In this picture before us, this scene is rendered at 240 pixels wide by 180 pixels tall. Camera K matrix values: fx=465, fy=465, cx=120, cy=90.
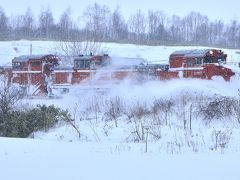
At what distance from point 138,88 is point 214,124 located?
395 inches

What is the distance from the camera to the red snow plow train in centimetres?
2533

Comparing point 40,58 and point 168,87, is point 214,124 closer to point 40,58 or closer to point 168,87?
point 168,87

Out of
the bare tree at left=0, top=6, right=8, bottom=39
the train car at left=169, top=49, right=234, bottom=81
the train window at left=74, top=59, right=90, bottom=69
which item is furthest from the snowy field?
the bare tree at left=0, top=6, right=8, bottom=39

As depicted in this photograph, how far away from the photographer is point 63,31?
86312 mm

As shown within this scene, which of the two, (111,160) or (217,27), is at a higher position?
(217,27)

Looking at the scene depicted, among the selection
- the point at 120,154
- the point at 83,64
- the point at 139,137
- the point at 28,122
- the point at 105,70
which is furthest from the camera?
the point at 83,64

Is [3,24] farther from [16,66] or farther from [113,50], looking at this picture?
[16,66]

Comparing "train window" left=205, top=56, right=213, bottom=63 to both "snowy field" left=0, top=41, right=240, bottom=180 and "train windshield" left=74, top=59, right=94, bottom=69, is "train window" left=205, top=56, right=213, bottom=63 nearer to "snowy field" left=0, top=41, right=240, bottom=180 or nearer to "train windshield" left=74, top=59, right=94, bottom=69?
"train windshield" left=74, top=59, right=94, bottom=69

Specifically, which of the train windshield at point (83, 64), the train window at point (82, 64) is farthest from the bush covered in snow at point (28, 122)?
the train window at point (82, 64)

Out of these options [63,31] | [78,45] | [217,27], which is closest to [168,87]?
[78,45]

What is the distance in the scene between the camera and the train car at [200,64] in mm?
24703

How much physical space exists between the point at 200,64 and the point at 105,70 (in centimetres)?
587

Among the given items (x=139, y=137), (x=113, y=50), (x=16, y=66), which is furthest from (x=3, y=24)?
(x=139, y=137)

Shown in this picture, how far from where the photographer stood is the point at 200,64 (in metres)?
25.2
